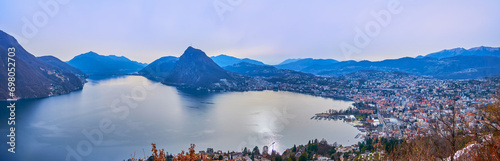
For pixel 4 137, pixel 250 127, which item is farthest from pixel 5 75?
pixel 250 127

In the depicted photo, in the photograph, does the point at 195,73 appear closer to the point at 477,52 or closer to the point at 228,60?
the point at 228,60

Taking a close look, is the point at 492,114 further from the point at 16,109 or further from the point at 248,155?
the point at 16,109

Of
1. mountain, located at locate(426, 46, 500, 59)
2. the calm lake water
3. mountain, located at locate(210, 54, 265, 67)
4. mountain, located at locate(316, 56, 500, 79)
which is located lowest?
the calm lake water

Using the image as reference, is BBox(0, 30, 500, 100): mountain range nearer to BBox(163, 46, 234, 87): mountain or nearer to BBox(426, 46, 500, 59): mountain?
BBox(163, 46, 234, 87): mountain

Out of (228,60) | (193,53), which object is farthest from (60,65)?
(228,60)

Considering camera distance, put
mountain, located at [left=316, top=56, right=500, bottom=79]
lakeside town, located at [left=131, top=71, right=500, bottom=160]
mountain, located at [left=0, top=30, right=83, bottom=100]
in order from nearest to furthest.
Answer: lakeside town, located at [left=131, top=71, right=500, bottom=160] < mountain, located at [left=0, top=30, right=83, bottom=100] < mountain, located at [left=316, top=56, right=500, bottom=79]

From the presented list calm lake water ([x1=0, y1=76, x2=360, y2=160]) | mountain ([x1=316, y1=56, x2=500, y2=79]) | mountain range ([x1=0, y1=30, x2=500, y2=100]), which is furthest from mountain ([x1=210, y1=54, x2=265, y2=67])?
calm lake water ([x1=0, y1=76, x2=360, y2=160])
